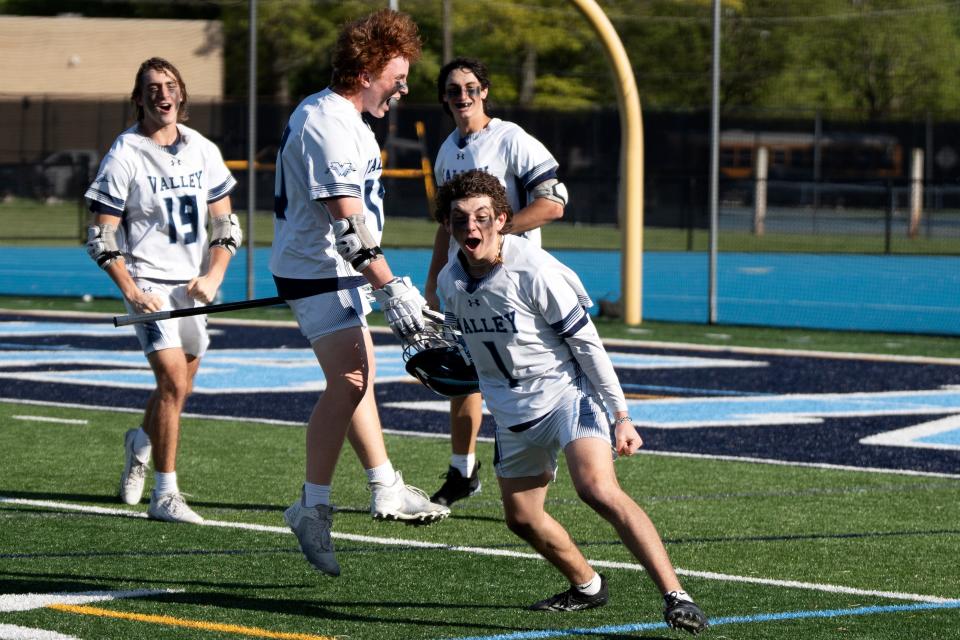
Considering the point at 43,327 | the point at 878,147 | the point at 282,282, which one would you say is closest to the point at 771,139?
the point at 878,147

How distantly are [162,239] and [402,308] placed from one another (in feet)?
6.33

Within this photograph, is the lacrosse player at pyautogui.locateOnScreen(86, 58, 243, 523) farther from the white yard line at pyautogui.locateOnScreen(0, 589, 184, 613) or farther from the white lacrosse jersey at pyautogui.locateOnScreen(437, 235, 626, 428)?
the white lacrosse jersey at pyautogui.locateOnScreen(437, 235, 626, 428)

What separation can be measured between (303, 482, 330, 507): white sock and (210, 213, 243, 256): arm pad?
5.46 feet

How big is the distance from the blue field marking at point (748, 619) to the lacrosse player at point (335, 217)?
116 cm

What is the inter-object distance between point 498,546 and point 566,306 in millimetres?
1701

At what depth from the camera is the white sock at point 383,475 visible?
22.9ft

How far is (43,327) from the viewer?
53.2ft

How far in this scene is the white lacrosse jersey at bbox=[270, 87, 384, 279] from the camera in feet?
21.0

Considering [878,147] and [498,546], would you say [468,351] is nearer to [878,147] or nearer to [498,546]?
[498,546]

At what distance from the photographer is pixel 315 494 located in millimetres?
6371

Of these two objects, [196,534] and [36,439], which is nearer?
[196,534]

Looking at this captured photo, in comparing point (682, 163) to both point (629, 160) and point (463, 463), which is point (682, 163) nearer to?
point (629, 160)

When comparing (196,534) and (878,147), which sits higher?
(878,147)

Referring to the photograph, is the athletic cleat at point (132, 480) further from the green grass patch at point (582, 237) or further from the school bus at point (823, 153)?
the school bus at point (823, 153)
